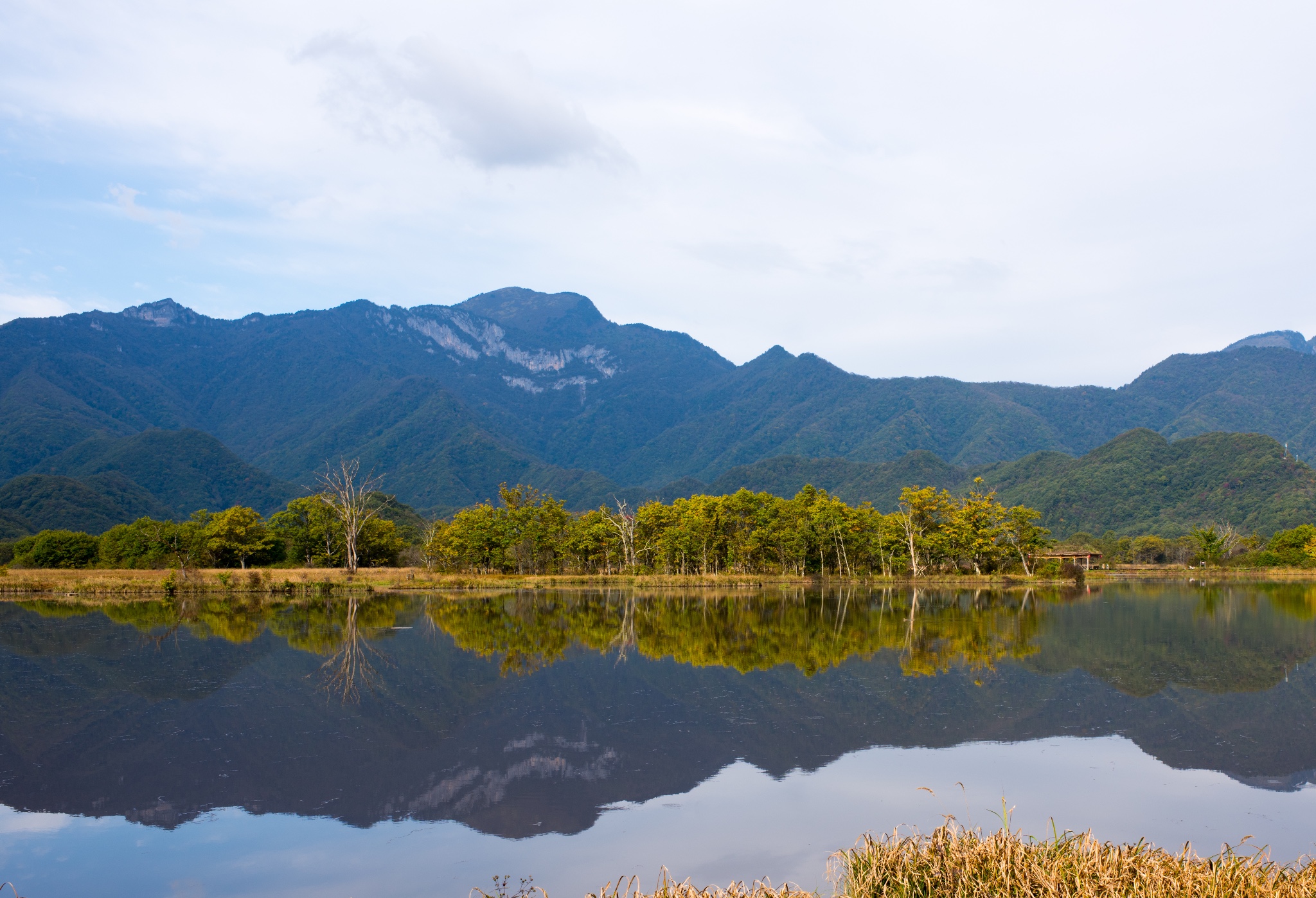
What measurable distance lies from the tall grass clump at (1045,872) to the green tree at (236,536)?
6431cm

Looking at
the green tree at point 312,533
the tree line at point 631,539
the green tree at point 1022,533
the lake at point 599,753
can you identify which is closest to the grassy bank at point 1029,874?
the lake at point 599,753

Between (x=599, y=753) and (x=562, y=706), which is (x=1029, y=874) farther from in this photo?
(x=562, y=706)

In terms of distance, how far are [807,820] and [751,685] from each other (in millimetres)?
8328

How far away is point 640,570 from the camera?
65.1 metres

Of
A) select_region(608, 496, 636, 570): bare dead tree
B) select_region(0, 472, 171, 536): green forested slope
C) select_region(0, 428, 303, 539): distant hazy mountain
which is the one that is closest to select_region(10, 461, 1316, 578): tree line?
select_region(608, 496, 636, 570): bare dead tree

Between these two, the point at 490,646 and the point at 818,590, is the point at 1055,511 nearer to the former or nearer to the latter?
the point at 818,590

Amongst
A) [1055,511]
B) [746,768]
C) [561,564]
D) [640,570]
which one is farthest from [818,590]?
[1055,511]

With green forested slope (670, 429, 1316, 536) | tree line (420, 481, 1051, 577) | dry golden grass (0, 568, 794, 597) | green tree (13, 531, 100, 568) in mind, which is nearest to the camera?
dry golden grass (0, 568, 794, 597)

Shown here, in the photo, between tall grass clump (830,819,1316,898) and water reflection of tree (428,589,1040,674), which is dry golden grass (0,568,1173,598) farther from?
tall grass clump (830,819,1316,898)

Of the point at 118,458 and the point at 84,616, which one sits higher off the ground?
the point at 118,458

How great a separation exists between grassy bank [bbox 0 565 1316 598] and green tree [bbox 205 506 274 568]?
6.60m

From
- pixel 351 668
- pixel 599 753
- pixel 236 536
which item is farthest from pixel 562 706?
pixel 236 536

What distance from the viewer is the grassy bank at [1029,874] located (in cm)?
668

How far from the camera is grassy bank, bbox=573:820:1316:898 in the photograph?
21.9 feet
